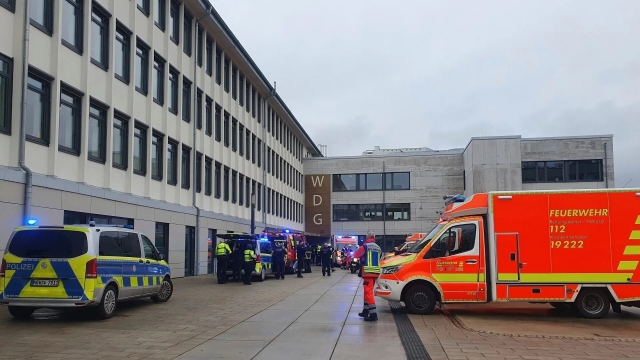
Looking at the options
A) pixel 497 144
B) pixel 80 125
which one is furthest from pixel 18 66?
pixel 497 144

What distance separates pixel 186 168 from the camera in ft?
90.2

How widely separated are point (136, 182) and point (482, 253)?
556 inches

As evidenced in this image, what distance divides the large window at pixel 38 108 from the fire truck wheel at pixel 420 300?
11.0 m

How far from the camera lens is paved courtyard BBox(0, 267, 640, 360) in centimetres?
859

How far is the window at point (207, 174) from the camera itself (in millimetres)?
29781

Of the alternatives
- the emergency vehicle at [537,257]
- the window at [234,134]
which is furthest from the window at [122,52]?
the emergency vehicle at [537,257]

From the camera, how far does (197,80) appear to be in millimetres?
28734

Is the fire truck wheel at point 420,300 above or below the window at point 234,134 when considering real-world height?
→ below

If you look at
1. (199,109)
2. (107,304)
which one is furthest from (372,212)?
(107,304)

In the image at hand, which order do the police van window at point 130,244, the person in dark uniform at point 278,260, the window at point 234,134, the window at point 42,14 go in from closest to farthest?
the police van window at point 130,244 → the window at point 42,14 → the person in dark uniform at point 278,260 → the window at point 234,134

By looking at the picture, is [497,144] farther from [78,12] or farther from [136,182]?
[78,12]

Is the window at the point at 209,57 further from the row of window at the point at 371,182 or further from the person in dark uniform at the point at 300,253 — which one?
the row of window at the point at 371,182

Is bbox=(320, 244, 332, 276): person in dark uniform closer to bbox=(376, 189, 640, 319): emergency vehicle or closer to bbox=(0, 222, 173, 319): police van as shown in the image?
bbox=(376, 189, 640, 319): emergency vehicle

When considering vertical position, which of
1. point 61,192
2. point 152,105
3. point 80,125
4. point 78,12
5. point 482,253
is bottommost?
point 482,253
